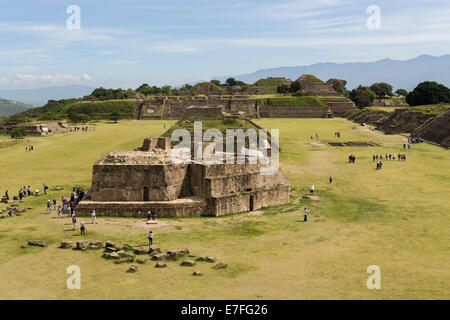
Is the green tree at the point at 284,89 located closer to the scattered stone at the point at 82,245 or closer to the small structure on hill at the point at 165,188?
the small structure on hill at the point at 165,188

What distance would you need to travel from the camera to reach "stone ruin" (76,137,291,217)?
73.2 ft

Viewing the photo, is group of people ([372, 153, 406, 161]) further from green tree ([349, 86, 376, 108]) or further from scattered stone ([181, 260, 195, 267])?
green tree ([349, 86, 376, 108])

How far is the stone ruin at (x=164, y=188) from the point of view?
2230 cm

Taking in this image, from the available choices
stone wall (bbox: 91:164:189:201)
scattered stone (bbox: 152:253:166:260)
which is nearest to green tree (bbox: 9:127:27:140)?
stone wall (bbox: 91:164:189:201)

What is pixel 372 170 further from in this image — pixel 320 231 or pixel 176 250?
pixel 176 250

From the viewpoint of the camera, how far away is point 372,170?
3425 centimetres

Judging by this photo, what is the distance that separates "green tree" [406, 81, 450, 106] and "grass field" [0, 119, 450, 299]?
5859cm

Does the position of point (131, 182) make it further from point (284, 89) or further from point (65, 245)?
point (284, 89)

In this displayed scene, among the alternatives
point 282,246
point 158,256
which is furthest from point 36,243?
point 282,246

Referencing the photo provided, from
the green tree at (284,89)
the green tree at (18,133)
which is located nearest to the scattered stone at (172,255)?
the green tree at (18,133)

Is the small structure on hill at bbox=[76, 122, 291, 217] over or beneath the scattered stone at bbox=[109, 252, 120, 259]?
over

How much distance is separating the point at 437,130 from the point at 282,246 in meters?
44.6

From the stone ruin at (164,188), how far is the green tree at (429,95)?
2920 inches
